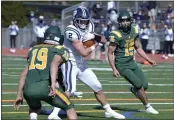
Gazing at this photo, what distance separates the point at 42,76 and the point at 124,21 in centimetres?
300

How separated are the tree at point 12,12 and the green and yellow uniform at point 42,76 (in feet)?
107

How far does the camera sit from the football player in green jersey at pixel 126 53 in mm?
9273

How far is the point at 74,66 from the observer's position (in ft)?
28.2

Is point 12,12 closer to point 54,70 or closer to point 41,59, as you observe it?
point 41,59

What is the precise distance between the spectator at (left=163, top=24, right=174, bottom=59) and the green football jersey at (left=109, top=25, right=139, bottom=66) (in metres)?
16.4

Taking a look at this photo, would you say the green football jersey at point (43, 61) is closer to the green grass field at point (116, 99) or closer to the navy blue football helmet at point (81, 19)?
the navy blue football helmet at point (81, 19)

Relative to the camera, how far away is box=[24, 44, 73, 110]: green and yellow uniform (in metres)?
6.54

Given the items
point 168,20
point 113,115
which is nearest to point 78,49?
point 113,115

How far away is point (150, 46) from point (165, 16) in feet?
6.26

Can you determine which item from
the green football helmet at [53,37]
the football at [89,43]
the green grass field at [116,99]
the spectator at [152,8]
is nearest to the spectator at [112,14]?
the spectator at [152,8]

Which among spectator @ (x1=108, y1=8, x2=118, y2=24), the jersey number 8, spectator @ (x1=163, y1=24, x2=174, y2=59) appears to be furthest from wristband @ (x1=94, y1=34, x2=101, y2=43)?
spectator @ (x1=108, y1=8, x2=118, y2=24)

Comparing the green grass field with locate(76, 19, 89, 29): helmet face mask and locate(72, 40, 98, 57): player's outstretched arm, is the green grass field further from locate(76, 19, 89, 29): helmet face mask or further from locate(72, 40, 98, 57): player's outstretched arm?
locate(76, 19, 89, 29): helmet face mask

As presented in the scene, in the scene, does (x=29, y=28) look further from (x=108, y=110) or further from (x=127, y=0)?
(x=108, y=110)

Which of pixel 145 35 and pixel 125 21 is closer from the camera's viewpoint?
pixel 125 21
